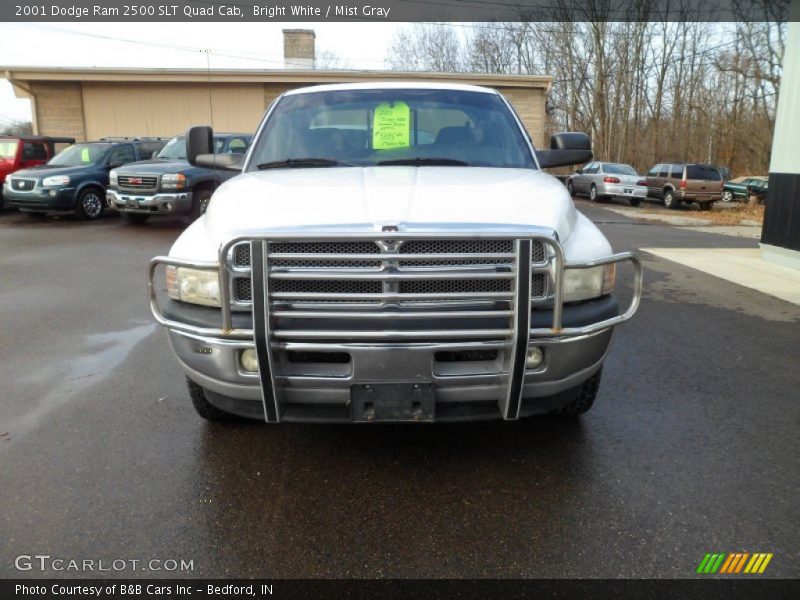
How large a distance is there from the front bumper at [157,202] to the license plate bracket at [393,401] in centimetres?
1036

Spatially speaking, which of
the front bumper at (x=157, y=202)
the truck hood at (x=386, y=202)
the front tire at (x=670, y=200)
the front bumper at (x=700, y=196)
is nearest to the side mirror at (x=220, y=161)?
the truck hood at (x=386, y=202)

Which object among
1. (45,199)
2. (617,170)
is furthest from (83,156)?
(617,170)

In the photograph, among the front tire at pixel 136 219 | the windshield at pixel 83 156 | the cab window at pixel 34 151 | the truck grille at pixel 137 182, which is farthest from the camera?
the cab window at pixel 34 151

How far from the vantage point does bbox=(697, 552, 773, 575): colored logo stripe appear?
2385mm

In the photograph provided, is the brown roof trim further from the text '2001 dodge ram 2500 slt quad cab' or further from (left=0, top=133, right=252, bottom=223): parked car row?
the text '2001 dodge ram 2500 slt quad cab'

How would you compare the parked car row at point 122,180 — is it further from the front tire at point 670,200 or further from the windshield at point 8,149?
the front tire at point 670,200

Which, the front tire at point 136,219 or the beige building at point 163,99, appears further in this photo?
the beige building at point 163,99

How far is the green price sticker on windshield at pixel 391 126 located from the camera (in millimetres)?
3938

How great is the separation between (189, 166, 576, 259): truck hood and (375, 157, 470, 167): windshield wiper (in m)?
0.22

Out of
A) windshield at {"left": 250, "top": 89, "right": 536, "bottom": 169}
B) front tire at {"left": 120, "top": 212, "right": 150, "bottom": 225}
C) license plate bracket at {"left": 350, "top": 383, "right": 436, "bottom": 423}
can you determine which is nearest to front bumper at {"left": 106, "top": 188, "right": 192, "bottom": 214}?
front tire at {"left": 120, "top": 212, "right": 150, "bottom": 225}

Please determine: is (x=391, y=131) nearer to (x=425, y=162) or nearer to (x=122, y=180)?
(x=425, y=162)

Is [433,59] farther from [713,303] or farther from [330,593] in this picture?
[330,593]

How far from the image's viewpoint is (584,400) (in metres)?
3.41

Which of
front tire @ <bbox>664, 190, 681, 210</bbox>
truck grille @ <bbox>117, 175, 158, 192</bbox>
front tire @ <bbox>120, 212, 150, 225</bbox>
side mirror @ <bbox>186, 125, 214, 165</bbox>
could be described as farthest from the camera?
front tire @ <bbox>664, 190, 681, 210</bbox>
